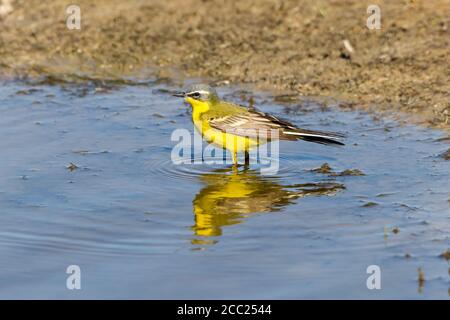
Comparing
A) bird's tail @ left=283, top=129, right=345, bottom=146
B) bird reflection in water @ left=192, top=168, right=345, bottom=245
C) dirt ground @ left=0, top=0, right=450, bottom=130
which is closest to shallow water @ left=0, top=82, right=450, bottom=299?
bird reflection in water @ left=192, top=168, right=345, bottom=245

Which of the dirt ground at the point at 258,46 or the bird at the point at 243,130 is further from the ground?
the dirt ground at the point at 258,46

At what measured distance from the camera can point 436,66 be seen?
12680mm

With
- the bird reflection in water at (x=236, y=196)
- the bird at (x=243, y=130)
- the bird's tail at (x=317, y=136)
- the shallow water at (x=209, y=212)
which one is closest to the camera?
the shallow water at (x=209, y=212)

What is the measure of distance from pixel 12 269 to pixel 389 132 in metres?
5.29

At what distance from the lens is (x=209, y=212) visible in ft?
28.6

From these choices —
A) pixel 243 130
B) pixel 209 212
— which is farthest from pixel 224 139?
pixel 209 212

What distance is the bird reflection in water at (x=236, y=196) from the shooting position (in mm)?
8359

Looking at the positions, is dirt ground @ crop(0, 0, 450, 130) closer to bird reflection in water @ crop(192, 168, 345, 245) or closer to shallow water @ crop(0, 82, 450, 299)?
shallow water @ crop(0, 82, 450, 299)

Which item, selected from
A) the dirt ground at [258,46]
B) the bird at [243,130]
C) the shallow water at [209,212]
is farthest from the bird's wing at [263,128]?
the dirt ground at [258,46]

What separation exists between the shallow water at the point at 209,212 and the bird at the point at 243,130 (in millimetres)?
288

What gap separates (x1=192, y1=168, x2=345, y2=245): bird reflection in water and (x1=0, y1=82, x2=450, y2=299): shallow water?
2 centimetres

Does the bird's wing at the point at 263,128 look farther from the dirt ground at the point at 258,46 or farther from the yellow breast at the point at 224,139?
the dirt ground at the point at 258,46

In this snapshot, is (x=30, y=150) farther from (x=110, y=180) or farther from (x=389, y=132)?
(x=389, y=132)

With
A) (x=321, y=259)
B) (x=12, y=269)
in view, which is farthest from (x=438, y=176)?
(x=12, y=269)
